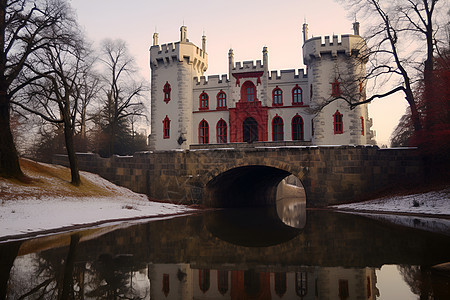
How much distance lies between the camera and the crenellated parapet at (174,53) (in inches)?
1439

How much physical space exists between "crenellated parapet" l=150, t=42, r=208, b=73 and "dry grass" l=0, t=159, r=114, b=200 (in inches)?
557

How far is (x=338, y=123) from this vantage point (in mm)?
32375

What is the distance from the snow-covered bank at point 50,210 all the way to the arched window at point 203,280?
7.70m

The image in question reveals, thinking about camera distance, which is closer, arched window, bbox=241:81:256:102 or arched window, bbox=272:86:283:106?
arched window, bbox=272:86:283:106

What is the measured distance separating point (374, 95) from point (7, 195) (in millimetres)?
24427

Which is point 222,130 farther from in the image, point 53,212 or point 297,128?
point 53,212

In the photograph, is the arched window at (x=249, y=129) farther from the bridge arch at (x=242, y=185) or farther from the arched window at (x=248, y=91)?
the bridge arch at (x=242, y=185)

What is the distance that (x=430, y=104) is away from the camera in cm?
2297

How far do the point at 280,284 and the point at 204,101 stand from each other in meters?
31.5

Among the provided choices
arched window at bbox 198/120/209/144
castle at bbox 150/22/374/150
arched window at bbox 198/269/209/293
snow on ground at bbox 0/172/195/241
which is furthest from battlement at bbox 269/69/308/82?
arched window at bbox 198/269/209/293

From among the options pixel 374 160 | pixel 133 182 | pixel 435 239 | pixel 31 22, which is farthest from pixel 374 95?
pixel 31 22

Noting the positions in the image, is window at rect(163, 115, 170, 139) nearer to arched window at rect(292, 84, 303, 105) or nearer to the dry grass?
the dry grass

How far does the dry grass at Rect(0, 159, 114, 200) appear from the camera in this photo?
19.3m

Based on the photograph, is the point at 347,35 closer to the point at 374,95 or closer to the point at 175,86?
the point at 374,95
